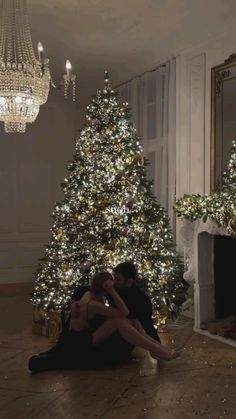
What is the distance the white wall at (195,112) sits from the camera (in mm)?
5632

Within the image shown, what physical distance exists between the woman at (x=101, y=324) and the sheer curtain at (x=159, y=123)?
2.39m

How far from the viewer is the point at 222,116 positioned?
546 cm

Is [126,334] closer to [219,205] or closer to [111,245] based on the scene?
[111,245]

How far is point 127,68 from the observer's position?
23.4 ft

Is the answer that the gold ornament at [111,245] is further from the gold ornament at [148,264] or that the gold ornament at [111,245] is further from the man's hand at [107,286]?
the man's hand at [107,286]

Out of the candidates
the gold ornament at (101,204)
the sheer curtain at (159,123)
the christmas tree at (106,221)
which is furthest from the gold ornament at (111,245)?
the sheer curtain at (159,123)

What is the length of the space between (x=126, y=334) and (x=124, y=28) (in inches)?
129

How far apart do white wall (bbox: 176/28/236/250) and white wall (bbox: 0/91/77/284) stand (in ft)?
9.22

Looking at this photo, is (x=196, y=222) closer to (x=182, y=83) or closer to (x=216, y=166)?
(x=216, y=166)

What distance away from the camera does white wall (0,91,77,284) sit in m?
8.11

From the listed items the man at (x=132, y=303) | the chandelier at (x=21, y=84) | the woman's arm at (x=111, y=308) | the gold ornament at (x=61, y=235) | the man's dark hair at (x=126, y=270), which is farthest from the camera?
the gold ornament at (x=61, y=235)

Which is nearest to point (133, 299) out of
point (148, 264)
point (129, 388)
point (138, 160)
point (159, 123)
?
point (129, 388)

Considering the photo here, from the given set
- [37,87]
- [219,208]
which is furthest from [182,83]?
[37,87]

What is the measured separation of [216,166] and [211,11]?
153 centimetres
